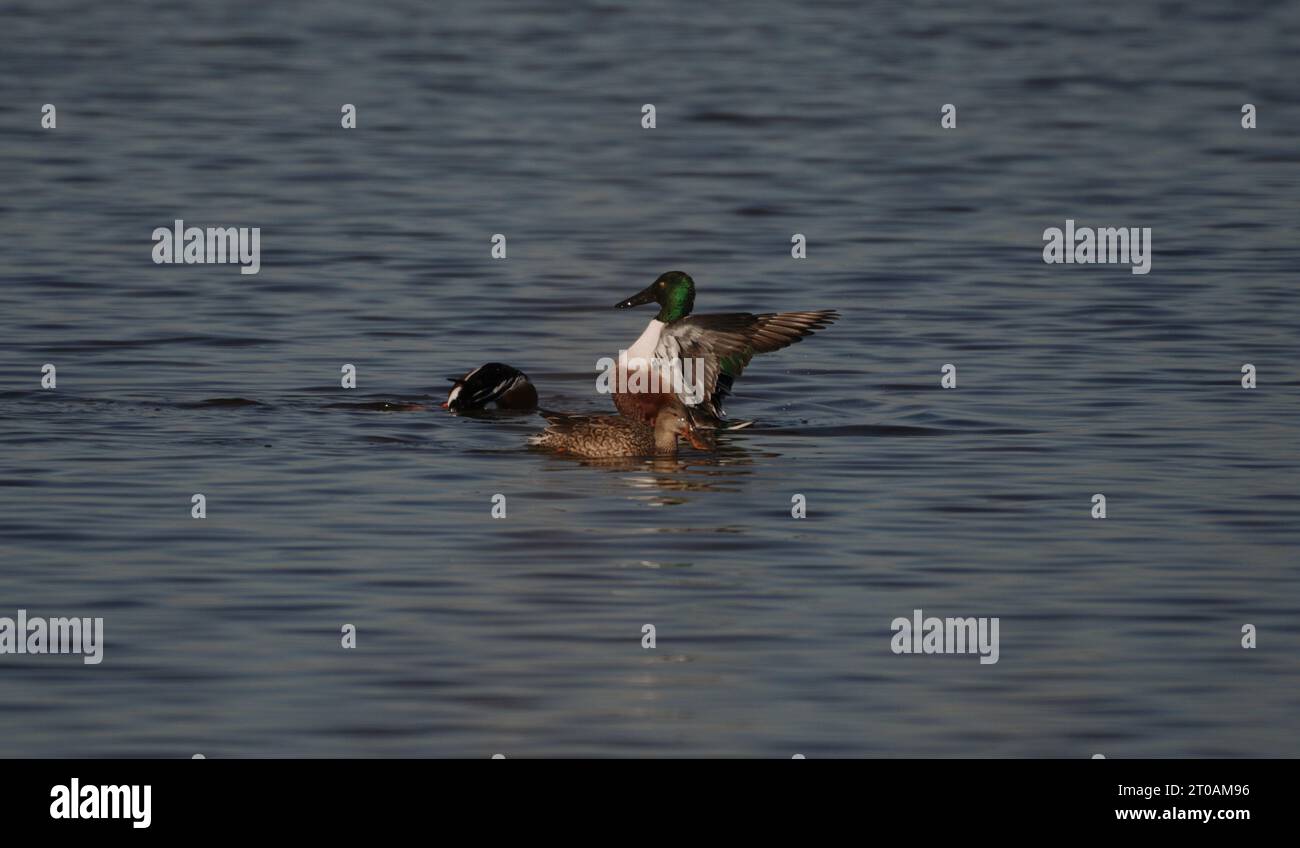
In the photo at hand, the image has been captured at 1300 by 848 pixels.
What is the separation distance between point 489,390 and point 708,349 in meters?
1.45

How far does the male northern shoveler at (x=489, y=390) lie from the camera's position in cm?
1394

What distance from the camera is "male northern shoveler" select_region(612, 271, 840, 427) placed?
13.5 meters

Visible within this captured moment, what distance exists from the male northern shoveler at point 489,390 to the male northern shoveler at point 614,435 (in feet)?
3.36

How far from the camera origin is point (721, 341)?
13680mm

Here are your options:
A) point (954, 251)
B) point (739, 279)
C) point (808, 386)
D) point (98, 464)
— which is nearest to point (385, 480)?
point (98, 464)

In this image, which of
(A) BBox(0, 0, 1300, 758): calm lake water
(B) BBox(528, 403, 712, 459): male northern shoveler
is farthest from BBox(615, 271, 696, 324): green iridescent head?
(B) BBox(528, 403, 712, 459): male northern shoveler

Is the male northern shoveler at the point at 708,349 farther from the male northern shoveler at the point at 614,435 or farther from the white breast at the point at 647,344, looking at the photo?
the male northern shoveler at the point at 614,435

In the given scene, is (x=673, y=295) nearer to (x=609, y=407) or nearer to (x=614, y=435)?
(x=609, y=407)

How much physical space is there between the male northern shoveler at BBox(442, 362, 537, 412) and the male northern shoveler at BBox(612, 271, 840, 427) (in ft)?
2.33

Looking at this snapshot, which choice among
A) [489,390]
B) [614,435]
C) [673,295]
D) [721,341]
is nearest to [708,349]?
[721,341]

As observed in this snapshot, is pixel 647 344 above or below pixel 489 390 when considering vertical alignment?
above

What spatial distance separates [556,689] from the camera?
8086 millimetres

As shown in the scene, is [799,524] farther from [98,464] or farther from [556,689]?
[98,464]

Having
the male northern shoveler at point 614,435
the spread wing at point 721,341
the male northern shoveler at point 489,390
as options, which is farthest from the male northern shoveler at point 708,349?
the male northern shoveler at point 489,390
